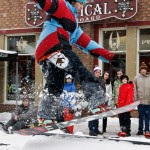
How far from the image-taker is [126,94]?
8797mm

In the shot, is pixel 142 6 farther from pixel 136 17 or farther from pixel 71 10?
pixel 71 10

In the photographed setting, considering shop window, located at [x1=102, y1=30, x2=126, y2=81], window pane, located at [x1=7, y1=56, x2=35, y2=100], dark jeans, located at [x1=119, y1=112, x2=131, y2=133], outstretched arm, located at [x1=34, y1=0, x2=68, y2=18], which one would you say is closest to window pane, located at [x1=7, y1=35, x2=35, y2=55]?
window pane, located at [x1=7, y1=56, x2=35, y2=100]

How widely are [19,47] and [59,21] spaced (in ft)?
30.5

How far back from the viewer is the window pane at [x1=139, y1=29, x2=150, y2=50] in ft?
38.1

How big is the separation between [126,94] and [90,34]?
3868 mm

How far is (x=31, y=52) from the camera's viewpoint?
13578mm

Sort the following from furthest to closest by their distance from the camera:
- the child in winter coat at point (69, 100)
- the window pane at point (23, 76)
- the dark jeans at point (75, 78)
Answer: the window pane at point (23, 76) < the child in winter coat at point (69, 100) < the dark jeans at point (75, 78)

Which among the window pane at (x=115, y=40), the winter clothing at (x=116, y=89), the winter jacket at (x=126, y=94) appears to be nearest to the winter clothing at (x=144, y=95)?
the winter jacket at (x=126, y=94)

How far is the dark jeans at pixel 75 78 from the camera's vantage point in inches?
187

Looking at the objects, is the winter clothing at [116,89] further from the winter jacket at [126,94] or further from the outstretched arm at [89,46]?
the outstretched arm at [89,46]

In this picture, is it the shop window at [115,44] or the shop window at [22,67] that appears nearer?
the shop window at [115,44]

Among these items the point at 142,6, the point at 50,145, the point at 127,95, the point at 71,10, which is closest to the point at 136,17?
the point at 142,6

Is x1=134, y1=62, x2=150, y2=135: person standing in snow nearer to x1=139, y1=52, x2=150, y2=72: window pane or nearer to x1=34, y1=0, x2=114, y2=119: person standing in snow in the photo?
x1=139, y1=52, x2=150, y2=72: window pane

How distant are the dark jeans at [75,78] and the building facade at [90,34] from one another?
261 inches
